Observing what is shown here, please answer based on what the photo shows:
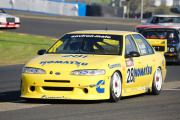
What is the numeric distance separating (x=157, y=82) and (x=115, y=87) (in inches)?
77.8

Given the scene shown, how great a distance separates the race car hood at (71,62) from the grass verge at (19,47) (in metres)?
10.6

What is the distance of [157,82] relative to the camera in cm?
1047

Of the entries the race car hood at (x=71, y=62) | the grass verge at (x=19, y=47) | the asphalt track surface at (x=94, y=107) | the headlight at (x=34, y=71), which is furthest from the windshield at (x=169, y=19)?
the headlight at (x=34, y=71)

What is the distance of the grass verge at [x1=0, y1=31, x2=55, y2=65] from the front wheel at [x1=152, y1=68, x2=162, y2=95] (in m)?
9.67

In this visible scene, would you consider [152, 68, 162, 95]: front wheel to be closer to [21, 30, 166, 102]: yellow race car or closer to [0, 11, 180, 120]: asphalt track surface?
[21, 30, 166, 102]: yellow race car

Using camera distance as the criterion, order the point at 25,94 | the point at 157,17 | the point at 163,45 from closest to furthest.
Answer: the point at 25,94, the point at 163,45, the point at 157,17

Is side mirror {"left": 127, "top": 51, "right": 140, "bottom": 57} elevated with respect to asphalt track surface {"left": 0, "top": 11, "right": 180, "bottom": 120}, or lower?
elevated

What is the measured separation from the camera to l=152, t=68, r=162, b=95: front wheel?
404 inches

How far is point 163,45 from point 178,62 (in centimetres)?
227

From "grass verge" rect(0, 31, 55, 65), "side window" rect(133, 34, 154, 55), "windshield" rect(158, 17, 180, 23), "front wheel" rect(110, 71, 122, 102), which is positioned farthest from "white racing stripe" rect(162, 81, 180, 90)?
"windshield" rect(158, 17, 180, 23)

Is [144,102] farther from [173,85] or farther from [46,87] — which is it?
[173,85]

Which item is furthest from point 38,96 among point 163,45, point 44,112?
point 163,45

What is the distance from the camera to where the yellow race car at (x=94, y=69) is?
8344 millimetres

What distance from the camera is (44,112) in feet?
24.7
